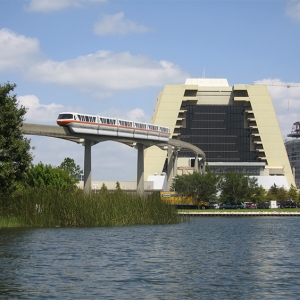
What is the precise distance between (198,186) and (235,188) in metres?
7.72

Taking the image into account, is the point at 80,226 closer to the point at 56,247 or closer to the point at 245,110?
the point at 56,247

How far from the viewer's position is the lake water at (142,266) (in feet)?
87.8

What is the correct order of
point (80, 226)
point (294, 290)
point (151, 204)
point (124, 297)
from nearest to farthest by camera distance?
point (124, 297) → point (294, 290) → point (80, 226) → point (151, 204)

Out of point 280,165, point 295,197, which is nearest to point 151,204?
point 295,197

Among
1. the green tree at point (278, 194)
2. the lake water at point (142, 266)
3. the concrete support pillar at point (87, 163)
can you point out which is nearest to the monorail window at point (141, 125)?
the concrete support pillar at point (87, 163)

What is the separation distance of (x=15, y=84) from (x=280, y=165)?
5597 inches

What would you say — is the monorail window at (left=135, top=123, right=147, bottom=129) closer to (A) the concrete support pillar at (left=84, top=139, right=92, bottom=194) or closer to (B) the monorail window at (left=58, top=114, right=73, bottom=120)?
(A) the concrete support pillar at (left=84, top=139, right=92, bottom=194)

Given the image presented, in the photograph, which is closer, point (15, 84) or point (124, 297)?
point (124, 297)

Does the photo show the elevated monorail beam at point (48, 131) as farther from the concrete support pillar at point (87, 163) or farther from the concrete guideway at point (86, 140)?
the concrete support pillar at point (87, 163)

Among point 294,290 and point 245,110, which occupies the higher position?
point 245,110

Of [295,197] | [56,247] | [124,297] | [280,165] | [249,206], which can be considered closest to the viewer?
[124,297]

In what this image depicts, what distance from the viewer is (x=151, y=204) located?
6366 centimetres

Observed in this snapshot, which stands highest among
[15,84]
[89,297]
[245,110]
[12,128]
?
[245,110]

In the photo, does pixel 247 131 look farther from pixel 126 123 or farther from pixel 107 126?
pixel 107 126
